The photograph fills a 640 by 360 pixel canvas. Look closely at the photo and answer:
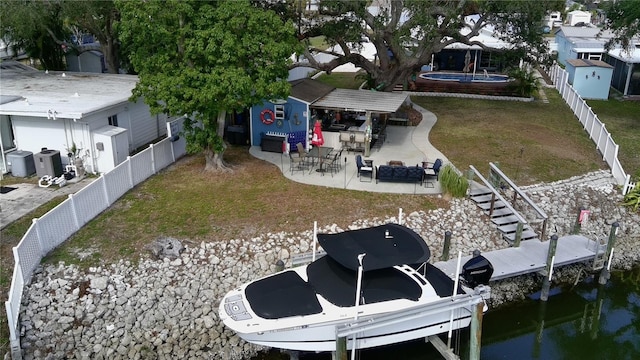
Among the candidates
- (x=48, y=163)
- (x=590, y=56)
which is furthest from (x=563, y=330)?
(x=590, y=56)

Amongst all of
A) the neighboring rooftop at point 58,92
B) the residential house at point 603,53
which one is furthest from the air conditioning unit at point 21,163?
the residential house at point 603,53

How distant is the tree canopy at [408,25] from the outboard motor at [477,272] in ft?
41.9

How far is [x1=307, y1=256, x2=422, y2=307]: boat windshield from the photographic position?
11.7 meters

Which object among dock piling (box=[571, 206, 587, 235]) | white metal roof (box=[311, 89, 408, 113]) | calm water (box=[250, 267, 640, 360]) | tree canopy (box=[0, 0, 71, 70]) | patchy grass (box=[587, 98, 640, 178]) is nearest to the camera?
calm water (box=[250, 267, 640, 360])

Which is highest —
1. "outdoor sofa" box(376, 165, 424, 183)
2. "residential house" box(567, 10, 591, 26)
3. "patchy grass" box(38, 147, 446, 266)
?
"residential house" box(567, 10, 591, 26)

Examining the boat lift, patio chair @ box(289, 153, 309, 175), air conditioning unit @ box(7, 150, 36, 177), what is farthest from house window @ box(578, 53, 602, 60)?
air conditioning unit @ box(7, 150, 36, 177)

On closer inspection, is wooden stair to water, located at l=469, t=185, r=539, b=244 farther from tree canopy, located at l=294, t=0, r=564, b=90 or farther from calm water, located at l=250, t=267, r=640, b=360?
tree canopy, located at l=294, t=0, r=564, b=90

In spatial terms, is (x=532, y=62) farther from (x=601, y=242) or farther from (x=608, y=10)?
(x=601, y=242)

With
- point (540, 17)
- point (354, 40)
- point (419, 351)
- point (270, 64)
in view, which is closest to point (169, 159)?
point (270, 64)

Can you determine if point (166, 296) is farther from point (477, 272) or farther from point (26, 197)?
point (477, 272)

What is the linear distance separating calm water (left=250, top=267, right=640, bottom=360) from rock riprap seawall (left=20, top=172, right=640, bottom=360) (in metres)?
0.73

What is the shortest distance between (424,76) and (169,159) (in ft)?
70.0

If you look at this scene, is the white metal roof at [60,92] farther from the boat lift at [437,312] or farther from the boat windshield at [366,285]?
the boat lift at [437,312]

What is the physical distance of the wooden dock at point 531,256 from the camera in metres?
15.0
